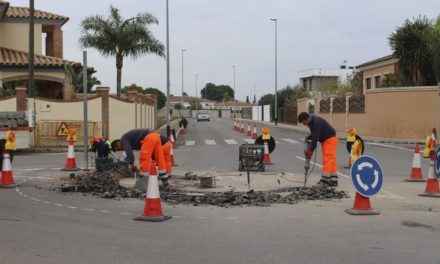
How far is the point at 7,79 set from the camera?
31.7 m

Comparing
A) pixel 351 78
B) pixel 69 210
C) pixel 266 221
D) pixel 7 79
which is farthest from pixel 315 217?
pixel 351 78

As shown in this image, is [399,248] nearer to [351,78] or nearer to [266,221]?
[266,221]

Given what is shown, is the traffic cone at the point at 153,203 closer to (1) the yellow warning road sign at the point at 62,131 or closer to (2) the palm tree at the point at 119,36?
(1) the yellow warning road sign at the point at 62,131

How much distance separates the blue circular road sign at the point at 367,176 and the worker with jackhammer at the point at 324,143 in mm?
2986

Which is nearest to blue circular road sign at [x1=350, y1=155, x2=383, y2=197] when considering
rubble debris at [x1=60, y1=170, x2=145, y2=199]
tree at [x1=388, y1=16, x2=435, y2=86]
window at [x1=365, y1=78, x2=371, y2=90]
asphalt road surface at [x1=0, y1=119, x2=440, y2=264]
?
asphalt road surface at [x1=0, y1=119, x2=440, y2=264]

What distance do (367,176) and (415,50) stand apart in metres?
26.7

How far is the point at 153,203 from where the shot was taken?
28.2ft

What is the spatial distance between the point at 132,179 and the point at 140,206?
3533mm

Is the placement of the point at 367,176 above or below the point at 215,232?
above

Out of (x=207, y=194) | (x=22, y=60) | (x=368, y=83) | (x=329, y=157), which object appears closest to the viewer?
(x=207, y=194)

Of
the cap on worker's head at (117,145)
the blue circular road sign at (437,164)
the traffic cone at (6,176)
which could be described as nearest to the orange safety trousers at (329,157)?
the blue circular road sign at (437,164)

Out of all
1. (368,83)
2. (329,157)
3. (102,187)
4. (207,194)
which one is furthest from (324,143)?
(368,83)

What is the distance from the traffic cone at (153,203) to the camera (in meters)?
8.52

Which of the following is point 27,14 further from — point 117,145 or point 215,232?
point 215,232
